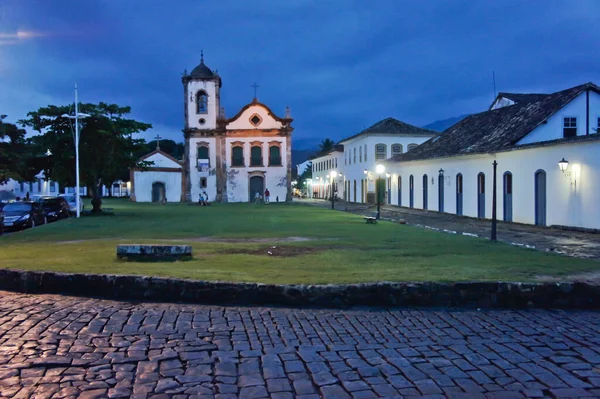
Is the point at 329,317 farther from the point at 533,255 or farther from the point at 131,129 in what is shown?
the point at 131,129

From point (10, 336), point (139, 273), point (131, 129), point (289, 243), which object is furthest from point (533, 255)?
point (131, 129)

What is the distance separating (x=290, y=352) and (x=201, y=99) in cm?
5211

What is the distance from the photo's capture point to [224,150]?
5566 cm

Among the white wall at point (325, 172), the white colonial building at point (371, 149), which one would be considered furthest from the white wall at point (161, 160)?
the white wall at point (325, 172)

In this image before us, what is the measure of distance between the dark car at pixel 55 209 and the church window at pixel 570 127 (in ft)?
79.0

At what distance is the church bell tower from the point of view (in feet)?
180

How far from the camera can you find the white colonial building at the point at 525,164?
19641mm

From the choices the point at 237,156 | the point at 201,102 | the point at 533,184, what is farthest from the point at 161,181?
the point at 533,184

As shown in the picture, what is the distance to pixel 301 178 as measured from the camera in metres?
101

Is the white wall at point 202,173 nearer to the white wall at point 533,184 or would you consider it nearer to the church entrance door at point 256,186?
the church entrance door at point 256,186

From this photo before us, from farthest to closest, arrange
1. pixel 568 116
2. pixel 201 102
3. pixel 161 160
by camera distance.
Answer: pixel 161 160, pixel 201 102, pixel 568 116

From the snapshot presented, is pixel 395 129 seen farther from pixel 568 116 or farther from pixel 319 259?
pixel 319 259

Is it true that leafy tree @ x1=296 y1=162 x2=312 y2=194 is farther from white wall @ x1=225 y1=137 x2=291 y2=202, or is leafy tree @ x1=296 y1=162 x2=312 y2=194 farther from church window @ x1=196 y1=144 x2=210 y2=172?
church window @ x1=196 y1=144 x2=210 y2=172

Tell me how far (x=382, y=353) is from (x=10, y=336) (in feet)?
12.4
